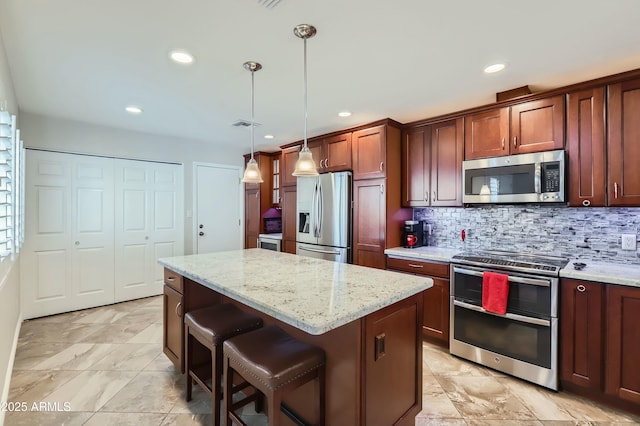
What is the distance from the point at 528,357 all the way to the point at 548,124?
185 cm

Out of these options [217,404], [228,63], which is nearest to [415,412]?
[217,404]

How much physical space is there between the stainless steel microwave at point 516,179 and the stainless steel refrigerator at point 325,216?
1309 mm

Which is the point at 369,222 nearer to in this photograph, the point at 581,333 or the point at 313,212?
the point at 313,212

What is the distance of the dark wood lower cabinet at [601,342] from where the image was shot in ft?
6.39

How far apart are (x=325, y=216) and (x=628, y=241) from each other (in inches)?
108

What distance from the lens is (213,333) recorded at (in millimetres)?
1779

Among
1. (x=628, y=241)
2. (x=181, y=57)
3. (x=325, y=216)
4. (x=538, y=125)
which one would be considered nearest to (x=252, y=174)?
(x=181, y=57)

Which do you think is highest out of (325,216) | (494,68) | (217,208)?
(494,68)

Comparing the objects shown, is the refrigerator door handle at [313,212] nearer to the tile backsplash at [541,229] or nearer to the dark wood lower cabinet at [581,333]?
the tile backsplash at [541,229]

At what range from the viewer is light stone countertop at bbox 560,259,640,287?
1.95 metres

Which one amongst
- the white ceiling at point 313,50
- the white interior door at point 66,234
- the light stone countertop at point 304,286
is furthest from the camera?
the white interior door at point 66,234

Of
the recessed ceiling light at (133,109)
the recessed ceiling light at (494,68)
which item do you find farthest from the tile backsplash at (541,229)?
the recessed ceiling light at (133,109)

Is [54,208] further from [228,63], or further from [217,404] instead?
[217,404]

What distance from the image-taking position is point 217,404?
172 cm
